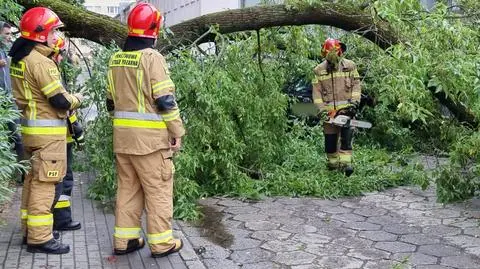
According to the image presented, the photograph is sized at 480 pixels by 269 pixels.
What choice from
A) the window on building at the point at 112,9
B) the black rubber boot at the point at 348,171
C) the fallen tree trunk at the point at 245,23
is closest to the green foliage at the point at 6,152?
the fallen tree trunk at the point at 245,23

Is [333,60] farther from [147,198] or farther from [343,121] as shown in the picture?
[147,198]

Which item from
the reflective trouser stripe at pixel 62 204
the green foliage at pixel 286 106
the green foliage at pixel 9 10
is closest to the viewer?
the reflective trouser stripe at pixel 62 204

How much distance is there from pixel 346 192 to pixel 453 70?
75.5 inches

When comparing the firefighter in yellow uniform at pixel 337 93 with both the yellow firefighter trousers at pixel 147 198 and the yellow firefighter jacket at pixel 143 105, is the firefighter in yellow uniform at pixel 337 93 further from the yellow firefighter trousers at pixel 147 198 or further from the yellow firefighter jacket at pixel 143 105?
the yellow firefighter jacket at pixel 143 105

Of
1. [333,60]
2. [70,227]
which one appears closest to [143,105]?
[70,227]

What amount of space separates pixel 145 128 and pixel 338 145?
395 centimetres

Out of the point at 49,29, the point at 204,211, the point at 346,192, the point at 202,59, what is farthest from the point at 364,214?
the point at 49,29

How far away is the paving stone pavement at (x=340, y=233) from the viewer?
506 centimetres

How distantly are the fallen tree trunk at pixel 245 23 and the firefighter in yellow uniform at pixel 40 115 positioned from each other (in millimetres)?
2522

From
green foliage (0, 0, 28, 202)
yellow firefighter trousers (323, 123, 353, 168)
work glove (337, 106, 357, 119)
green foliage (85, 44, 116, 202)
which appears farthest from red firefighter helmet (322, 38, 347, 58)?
green foliage (0, 0, 28, 202)

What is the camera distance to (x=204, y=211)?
21.5 ft

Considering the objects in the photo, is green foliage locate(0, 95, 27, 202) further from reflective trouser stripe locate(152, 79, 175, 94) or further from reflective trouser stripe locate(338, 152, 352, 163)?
reflective trouser stripe locate(338, 152, 352, 163)

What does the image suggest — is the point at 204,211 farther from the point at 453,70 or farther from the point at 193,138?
the point at 453,70

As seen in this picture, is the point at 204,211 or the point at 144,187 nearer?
the point at 144,187
